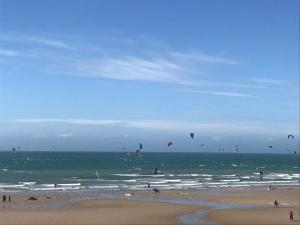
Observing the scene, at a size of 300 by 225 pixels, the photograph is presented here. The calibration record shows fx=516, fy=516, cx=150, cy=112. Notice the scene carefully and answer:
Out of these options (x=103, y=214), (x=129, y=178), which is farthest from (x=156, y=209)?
(x=129, y=178)

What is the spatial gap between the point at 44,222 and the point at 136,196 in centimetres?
1703

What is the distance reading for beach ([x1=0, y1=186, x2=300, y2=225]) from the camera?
3284 centimetres

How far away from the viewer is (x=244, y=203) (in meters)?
43.2

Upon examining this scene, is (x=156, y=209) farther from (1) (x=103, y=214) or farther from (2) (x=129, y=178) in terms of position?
(2) (x=129, y=178)

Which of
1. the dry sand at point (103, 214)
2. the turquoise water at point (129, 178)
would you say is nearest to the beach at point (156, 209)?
the dry sand at point (103, 214)

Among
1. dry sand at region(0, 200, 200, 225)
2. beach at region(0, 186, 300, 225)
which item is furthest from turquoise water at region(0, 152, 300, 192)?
dry sand at region(0, 200, 200, 225)

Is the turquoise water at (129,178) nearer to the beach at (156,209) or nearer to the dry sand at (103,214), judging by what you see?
the beach at (156,209)

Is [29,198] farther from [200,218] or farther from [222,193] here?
[222,193]

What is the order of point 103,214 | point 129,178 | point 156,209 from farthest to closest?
1. point 129,178
2. point 156,209
3. point 103,214

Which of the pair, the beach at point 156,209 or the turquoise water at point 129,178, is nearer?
the beach at point 156,209

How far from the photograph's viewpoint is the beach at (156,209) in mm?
32844

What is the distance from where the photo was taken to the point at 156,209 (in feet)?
125

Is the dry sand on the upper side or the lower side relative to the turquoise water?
lower

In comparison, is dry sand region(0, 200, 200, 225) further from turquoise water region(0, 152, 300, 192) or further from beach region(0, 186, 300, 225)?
turquoise water region(0, 152, 300, 192)
